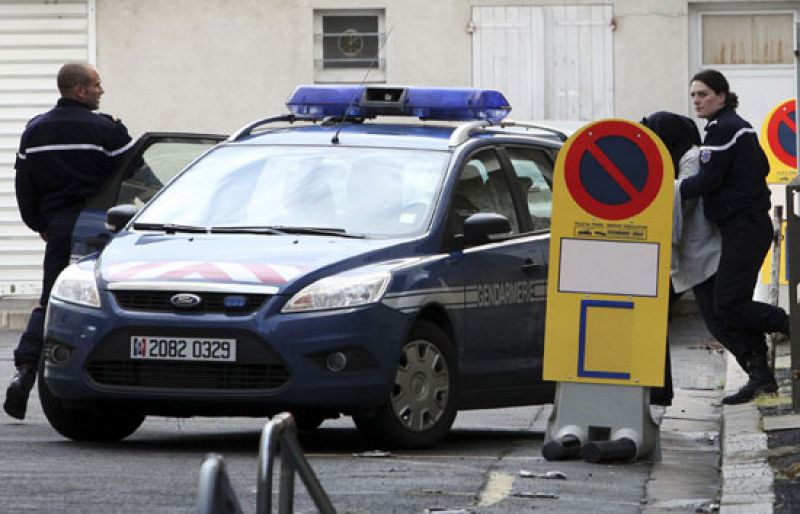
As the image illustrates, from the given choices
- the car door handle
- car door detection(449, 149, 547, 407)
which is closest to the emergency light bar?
car door detection(449, 149, 547, 407)

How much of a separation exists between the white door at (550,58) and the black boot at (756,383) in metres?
12.3

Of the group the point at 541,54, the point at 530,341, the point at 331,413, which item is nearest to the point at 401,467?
the point at 331,413

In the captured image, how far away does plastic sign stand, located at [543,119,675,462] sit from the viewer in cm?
992

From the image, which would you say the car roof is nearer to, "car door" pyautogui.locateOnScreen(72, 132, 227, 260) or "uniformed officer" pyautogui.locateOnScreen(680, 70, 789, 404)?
"car door" pyautogui.locateOnScreen(72, 132, 227, 260)

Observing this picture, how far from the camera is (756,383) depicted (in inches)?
495

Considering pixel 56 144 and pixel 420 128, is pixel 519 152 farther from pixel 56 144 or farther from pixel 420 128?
pixel 56 144

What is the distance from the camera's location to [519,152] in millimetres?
12016

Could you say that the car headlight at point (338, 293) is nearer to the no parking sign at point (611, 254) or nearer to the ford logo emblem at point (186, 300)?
the ford logo emblem at point (186, 300)

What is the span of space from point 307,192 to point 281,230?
0.40 metres

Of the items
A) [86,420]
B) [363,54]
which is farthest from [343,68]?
[86,420]

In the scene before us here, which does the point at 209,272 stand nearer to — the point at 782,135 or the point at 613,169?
the point at 613,169

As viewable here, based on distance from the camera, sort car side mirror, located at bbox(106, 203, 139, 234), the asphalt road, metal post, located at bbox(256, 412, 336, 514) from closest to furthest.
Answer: metal post, located at bbox(256, 412, 336, 514)
the asphalt road
car side mirror, located at bbox(106, 203, 139, 234)

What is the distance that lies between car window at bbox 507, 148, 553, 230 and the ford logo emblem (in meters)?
2.45

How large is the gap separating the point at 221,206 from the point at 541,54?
14.3 metres
